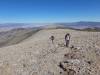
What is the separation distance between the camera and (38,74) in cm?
1439

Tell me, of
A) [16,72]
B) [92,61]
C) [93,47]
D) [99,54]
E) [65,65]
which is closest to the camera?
[16,72]

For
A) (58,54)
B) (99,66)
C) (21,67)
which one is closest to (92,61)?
(99,66)

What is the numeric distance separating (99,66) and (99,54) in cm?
299

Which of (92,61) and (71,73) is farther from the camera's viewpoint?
(92,61)

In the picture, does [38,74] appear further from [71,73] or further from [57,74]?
[71,73]

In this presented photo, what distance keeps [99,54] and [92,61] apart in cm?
256

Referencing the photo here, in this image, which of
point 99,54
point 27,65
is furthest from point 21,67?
point 99,54

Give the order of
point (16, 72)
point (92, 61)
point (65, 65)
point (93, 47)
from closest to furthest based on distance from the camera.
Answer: point (16, 72), point (65, 65), point (92, 61), point (93, 47)

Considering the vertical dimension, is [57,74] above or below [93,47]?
below

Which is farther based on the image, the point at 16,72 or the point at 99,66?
the point at 99,66

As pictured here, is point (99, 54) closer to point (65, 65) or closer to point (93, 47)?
point (93, 47)

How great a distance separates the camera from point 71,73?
14406 mm

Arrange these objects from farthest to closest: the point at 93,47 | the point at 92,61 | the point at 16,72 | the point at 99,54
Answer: the point at 93,47 < the point at 99,54 < the point at 92,61 < the point at 16,72

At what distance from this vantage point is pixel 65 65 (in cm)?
1548
